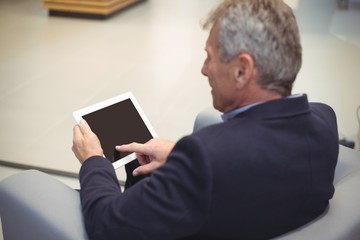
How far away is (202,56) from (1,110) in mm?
1926

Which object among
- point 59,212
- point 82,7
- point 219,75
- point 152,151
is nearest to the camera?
point 219,75

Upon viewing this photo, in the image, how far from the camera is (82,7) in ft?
18.5

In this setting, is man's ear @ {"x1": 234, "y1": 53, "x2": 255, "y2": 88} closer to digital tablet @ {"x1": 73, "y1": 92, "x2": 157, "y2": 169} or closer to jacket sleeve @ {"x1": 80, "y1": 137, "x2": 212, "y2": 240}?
jacket sleeve @ {"x1": 80, "y1": 137, "x2": 212, "y2": 240}

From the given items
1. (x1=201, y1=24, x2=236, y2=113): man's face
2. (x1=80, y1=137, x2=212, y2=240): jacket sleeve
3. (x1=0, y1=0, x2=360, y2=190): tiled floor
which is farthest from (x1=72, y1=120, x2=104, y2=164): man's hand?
(x1=0, y1=0, x2=360, y2=190): tiled floor

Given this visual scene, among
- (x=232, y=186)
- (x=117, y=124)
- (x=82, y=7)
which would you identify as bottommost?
(x=232, y=186)

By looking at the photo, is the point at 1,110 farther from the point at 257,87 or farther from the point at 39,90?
the point at 257,87

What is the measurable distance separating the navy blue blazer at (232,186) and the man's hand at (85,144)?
5.7 inches

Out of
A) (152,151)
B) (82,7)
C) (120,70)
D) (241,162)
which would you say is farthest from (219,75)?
(82,7)

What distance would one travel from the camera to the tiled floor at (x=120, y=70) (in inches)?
116

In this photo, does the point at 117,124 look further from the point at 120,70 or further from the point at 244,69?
the point at 120,70

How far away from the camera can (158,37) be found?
4.90 metres

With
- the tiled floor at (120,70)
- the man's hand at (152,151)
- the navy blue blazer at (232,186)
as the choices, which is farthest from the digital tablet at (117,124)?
the tiled floor at (120,70)

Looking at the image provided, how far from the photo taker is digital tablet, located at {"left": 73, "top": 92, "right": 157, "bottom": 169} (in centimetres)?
140

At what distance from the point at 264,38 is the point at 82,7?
502 cm
